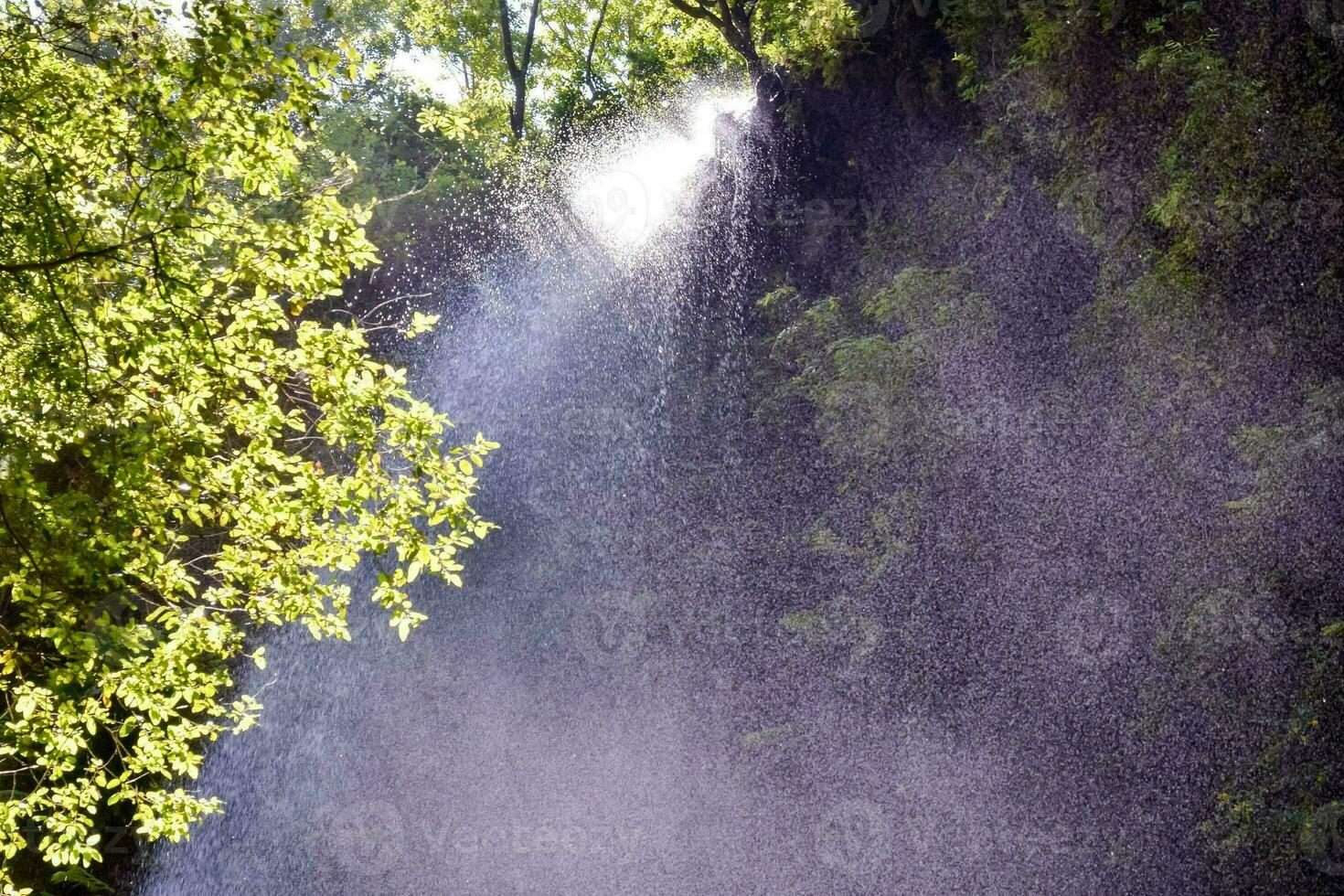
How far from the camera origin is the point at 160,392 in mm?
4676

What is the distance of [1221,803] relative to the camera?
300 inches

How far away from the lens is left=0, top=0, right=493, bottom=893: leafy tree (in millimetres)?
4156

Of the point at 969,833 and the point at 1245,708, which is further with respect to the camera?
the point at 969,833

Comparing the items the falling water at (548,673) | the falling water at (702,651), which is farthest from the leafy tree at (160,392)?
the falling water at (548,673)

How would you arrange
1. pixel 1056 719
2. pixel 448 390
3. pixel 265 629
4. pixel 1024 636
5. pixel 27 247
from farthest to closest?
pixel 448 390 → pixel 265 629 → pixel 1024 636 → pixel 1056 719 → pixel 27 247

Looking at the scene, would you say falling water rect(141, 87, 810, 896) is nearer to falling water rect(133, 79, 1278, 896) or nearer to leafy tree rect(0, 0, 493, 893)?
falling water rect(133, 79, 1278, 896)

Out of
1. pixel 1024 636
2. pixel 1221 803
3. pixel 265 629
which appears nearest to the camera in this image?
pixel 1221 803

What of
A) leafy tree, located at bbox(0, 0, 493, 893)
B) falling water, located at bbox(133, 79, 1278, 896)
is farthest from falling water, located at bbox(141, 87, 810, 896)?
leafy tree, located at bbox(0, 0, 493, 893)

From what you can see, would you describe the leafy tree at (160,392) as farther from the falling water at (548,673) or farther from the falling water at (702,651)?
the falling water at (548,673)

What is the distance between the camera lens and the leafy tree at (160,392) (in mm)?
4156

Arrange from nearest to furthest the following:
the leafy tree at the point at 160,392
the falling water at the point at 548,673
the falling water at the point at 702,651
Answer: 1. the leafy tree at the point at 160,392
2. the falling water at the point at 702,651
3. the falling water at the point at 548,673

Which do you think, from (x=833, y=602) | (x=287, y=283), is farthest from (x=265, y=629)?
(x=287, y=283)

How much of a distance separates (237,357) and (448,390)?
1262 cm

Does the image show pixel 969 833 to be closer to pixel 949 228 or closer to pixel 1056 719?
pixel 1056 719
